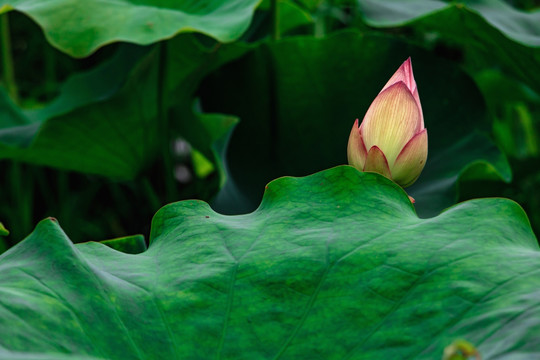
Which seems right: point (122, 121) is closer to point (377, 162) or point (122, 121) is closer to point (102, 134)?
point (102, 134)

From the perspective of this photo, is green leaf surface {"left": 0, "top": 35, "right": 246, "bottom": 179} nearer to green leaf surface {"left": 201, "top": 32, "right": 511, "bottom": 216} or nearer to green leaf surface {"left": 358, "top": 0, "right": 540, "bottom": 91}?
green leaf surface {"left": 201, "top": 32, "right": 511, "bottom": 216}

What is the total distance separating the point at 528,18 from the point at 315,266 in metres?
1.08

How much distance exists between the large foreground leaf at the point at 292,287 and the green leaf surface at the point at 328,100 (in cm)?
64

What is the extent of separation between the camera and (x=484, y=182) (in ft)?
4.25

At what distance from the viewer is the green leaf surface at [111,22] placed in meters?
1.07

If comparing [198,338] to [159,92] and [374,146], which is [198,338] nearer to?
[374,146]

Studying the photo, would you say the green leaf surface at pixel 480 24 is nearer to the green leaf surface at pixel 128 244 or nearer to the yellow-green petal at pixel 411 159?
the yellow-green petal at pixel 411 159

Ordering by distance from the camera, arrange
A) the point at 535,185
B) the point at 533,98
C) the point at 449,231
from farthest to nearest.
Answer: the point at 535,185 → the point at 533,98 → the point at 449,231

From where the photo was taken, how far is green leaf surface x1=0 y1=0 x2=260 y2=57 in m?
1.07

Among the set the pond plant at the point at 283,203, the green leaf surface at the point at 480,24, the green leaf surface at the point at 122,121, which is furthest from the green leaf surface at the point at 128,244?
the green leaf surface at the point at 480,24

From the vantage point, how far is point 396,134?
2.36 ft

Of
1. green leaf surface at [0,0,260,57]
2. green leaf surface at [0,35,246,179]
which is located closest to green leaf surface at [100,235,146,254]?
green leaf surface at [0,0,260,57]

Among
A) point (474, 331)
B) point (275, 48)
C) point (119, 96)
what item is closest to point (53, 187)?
point (119, 96)

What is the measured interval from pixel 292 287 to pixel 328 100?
817 millimetres
